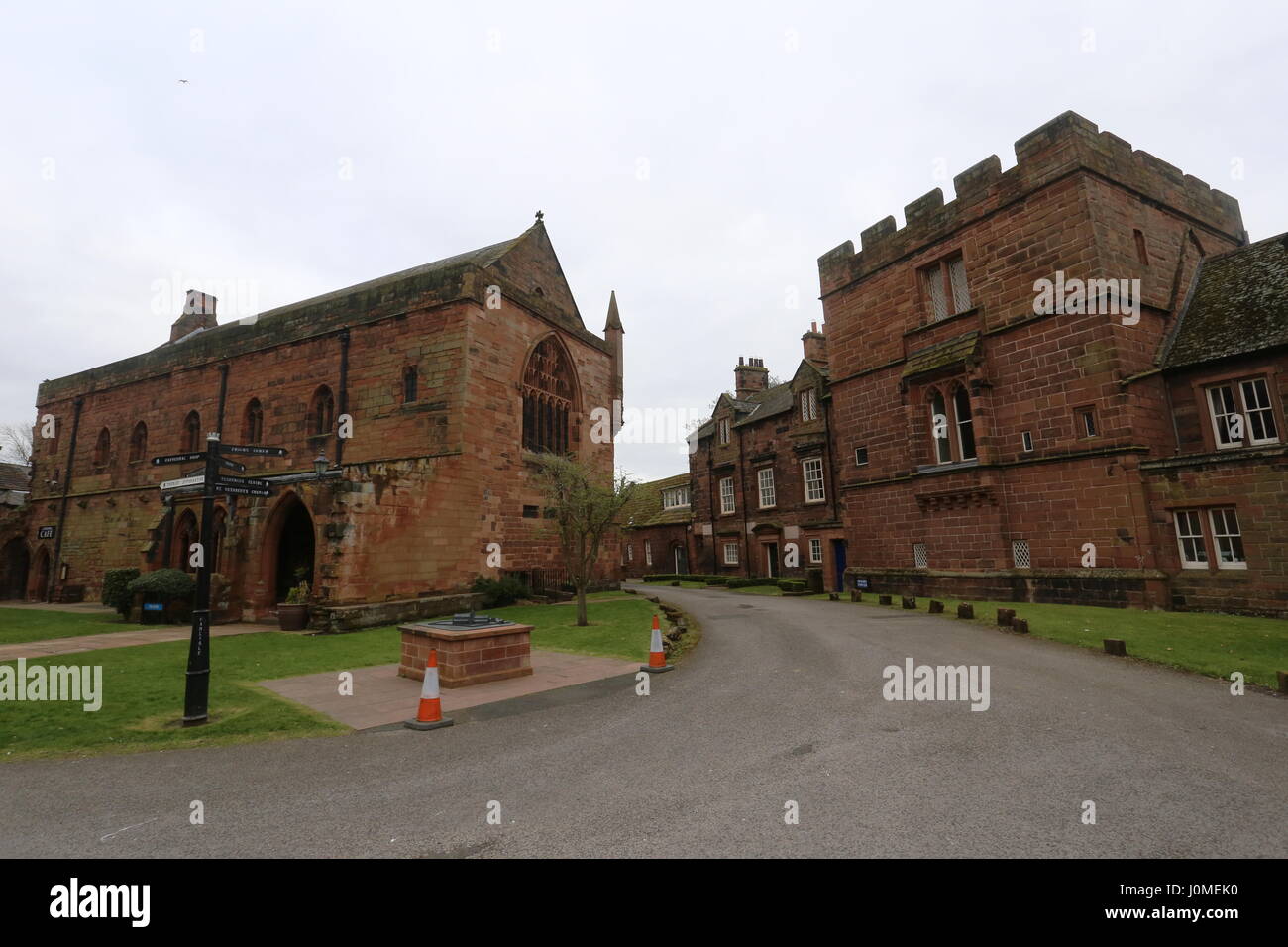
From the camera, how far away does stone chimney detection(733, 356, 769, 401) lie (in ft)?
122

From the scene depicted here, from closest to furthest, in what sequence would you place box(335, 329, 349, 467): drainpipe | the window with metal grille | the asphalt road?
the asphalt road → the window with metal grille → box(335, 329, 349, 467): drainpipe

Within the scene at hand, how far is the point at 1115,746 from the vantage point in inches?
222

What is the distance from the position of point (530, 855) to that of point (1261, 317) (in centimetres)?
2079

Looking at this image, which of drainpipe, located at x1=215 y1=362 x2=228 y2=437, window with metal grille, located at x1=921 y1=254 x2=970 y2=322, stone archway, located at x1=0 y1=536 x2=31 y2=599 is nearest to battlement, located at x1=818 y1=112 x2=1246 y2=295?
window with metal grille, located at x1=921 y1=254 x2=970 y2=322

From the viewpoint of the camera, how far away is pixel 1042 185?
16953 millimetres

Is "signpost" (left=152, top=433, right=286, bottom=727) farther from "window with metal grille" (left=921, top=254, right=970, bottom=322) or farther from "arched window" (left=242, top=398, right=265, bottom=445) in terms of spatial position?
"window with metal grille" (left=921, top=254, right=970, bottom=322)

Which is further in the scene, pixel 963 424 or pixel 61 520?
pixel 61 520

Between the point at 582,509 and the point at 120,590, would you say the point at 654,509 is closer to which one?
the point at 582,509

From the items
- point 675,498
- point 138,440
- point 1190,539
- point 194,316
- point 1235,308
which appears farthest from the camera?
point 675,498

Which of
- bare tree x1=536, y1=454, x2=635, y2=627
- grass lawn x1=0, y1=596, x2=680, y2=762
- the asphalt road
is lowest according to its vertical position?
the asphalt road

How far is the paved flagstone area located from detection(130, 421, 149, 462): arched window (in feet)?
90.3

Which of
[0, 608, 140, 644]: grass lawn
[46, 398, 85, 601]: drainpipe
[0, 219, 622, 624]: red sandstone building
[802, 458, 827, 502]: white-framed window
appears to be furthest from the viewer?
[46, 398, 85, 601]: drainpipe

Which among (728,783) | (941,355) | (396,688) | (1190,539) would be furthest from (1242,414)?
(396,688)

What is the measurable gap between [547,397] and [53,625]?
1683 cm
